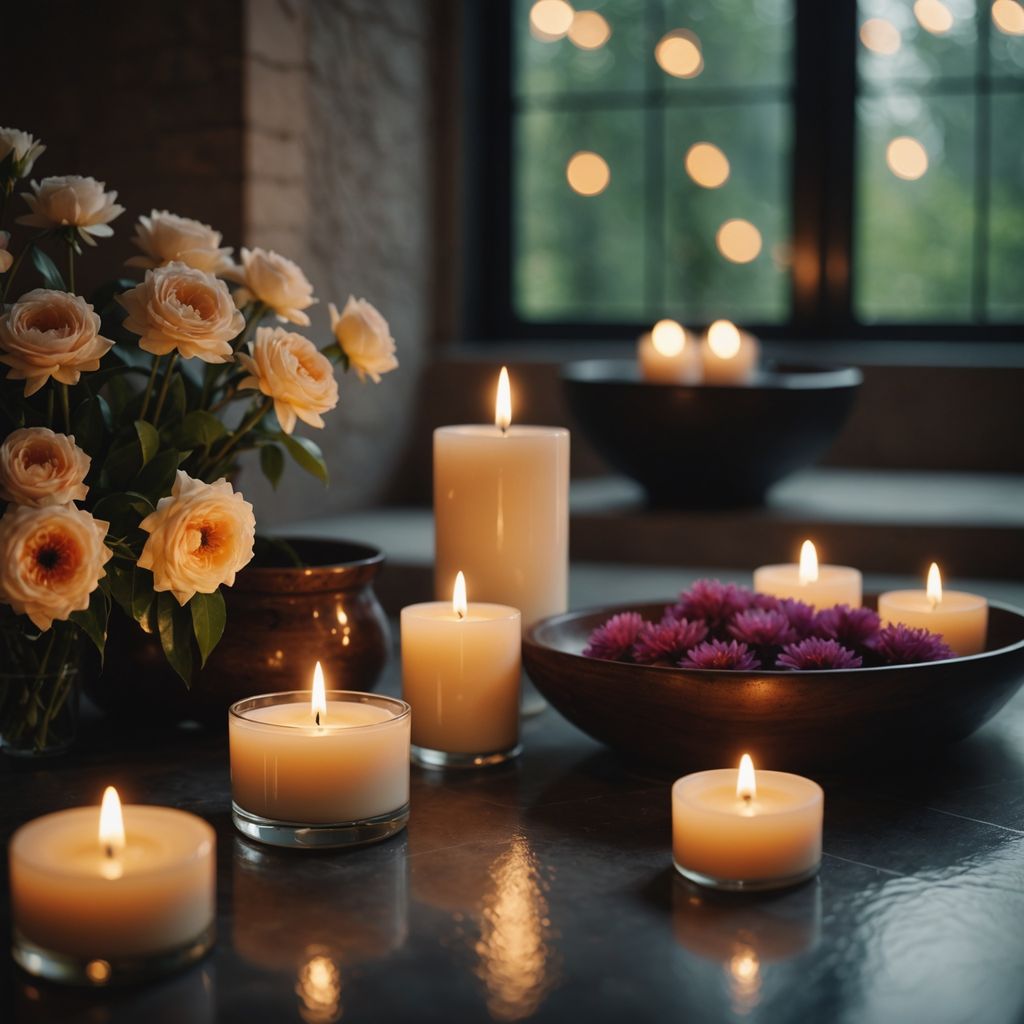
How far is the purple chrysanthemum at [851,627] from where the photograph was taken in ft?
3.20

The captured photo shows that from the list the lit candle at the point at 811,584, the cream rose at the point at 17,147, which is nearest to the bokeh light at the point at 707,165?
the lit candle at the point at 811,584

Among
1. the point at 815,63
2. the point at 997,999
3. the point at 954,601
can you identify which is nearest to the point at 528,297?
the point at 815,63

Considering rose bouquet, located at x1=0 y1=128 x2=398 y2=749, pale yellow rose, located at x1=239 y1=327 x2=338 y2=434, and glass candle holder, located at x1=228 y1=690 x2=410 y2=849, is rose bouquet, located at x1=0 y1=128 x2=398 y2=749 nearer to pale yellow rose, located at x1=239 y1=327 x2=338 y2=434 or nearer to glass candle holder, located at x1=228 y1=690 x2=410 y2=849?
pale yellow rose, located at x1=239 y1=327 x2=338 y2=434

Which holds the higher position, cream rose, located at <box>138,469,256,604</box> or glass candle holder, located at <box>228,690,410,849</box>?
cream rose, located at <box>138,469,256,604</box>

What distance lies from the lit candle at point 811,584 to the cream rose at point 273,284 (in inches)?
16.4

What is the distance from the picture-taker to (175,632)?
96 centimetres

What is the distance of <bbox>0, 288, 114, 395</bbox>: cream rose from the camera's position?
870mm

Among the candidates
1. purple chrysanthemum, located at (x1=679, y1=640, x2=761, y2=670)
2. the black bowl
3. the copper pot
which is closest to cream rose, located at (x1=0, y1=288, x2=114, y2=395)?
the copper pot

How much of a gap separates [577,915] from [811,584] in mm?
462

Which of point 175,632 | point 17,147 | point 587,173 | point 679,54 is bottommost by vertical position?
point 175,632

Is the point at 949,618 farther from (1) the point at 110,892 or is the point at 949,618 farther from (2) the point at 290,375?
(1) the point at 110,892

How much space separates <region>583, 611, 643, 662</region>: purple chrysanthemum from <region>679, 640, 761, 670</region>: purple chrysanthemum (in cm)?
6

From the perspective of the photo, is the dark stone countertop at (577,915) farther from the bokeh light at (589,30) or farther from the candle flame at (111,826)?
the bokeh light at (589,30)


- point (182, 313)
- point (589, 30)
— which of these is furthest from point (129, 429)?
point (589, 30)
